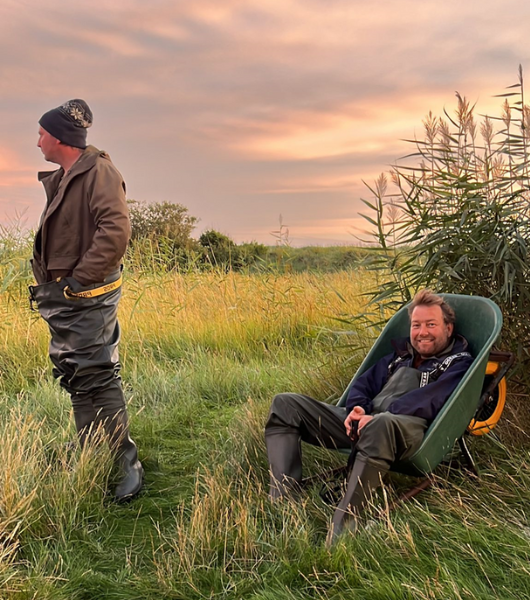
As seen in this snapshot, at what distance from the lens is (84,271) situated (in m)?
3.62

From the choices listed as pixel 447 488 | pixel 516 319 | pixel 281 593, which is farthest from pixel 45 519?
pixel 516 319

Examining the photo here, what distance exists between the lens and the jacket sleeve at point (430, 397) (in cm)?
334

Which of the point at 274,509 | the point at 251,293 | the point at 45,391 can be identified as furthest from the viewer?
the point at 251,293

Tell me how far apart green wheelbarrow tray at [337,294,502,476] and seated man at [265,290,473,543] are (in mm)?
73

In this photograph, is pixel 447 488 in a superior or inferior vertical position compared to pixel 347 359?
inferior

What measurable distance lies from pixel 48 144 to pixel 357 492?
260 centimetres

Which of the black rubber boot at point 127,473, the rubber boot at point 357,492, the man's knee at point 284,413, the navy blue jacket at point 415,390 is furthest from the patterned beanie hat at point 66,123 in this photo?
the rubber boot at point 357,492

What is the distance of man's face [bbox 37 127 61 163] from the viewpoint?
3.90 m

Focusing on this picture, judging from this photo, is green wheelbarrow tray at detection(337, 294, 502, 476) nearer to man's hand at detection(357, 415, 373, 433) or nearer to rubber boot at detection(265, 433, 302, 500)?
man's hand at detection(357, 415, 373, 433)

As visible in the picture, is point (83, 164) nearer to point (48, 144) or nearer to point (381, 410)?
point (48, 144)

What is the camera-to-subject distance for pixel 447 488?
3434 mm

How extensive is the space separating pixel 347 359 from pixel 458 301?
60.9 inches

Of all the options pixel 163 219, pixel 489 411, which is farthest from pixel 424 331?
pixel 163 219

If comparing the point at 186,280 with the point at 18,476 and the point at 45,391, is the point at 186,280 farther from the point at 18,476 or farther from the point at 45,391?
the point at 18,476
